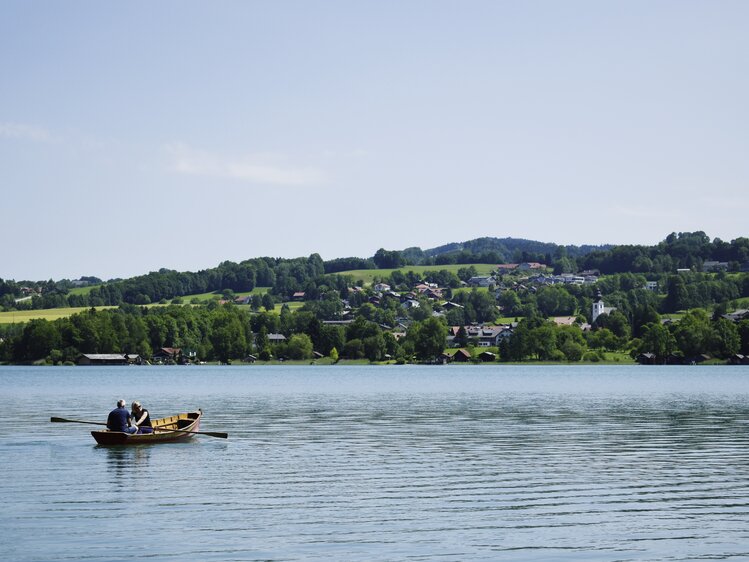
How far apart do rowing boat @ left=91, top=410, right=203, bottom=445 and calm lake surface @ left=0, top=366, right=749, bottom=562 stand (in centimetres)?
52

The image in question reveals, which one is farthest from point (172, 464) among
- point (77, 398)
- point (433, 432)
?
point (77, 398)

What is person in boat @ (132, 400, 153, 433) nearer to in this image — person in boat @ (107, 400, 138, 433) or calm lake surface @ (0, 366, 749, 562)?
person in boat @ (107, 400, 138, 433)

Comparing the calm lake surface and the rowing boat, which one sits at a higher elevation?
the rowing boat

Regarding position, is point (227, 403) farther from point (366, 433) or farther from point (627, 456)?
point (627, 456)

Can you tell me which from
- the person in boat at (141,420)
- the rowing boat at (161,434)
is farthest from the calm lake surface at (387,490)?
the person in boat at (141,420)

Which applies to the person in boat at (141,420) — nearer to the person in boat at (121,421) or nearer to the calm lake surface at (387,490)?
the person in boat at (121,421)

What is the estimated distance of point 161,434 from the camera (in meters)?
48.4

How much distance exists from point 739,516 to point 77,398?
73.0 m

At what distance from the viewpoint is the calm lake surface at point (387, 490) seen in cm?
2495

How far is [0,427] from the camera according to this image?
190 ft


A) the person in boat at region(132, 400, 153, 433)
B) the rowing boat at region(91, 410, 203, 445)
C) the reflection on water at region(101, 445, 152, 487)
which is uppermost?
Result: the person in boat at region(132, 400, 153, 433)

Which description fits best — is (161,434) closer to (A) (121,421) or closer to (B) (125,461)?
(A) (121,421)

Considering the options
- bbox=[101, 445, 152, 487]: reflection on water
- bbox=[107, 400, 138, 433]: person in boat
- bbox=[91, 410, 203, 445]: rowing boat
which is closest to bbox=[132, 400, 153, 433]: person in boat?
bbox=[91, 410, 203, 445]: rowing boat

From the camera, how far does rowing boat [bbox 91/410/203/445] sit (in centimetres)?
4675
